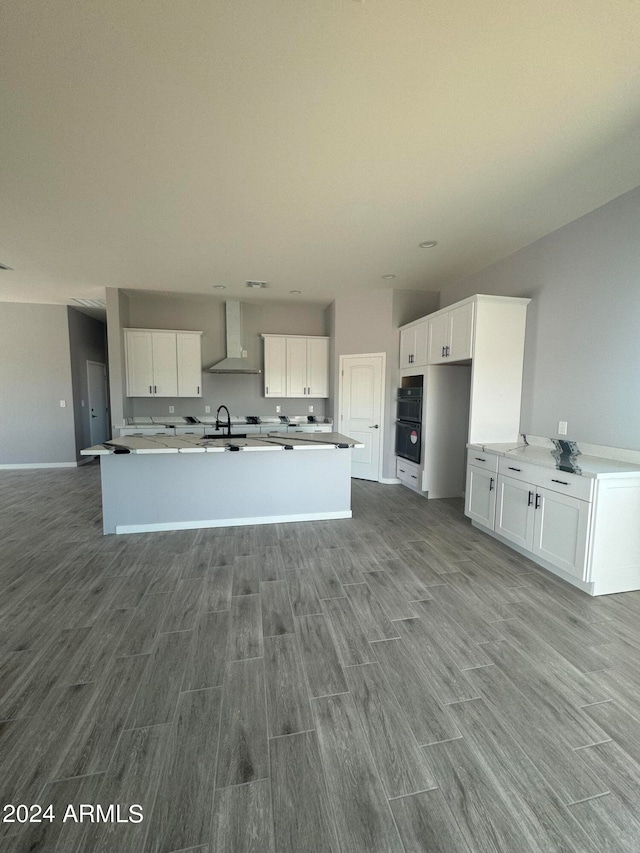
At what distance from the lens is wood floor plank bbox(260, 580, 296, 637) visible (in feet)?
6.73

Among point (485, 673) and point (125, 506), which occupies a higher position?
point (125, 506)

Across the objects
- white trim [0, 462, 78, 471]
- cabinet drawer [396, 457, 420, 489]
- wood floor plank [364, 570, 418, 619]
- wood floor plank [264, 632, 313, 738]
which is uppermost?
cabinet drawer [396, 457, 420, 489]

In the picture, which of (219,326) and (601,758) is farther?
(219,326)

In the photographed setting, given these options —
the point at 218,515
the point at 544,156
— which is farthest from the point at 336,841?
the point at 544,156

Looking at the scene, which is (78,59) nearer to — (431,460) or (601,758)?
(601,758)

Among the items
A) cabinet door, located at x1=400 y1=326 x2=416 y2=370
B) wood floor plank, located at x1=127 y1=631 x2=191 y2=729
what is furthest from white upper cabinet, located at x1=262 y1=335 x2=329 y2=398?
wood floor plank, located at x1=127 y1=631 x2=191 y2=729

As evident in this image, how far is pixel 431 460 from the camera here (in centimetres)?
465

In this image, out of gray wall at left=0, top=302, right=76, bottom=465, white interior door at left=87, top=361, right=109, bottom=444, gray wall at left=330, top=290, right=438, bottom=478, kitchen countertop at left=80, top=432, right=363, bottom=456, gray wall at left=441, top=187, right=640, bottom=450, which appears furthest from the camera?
white interior door at left=87, top=361, right=109, bottom=444

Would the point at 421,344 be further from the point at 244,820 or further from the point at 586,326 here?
the point at 244,820

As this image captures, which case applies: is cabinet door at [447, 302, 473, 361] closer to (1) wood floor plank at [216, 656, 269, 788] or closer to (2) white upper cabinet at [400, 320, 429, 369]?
(2) white upper cabinet at [400, 320, 429, 369]

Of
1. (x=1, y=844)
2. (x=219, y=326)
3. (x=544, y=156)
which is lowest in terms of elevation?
(x=1, y=844)

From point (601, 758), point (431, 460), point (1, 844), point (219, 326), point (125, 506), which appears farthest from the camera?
point (219, 326)

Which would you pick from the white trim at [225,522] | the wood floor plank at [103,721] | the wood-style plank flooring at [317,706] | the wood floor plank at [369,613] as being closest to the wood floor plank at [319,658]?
the wood-style plank flooring at [317,706]

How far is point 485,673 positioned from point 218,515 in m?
2.67
